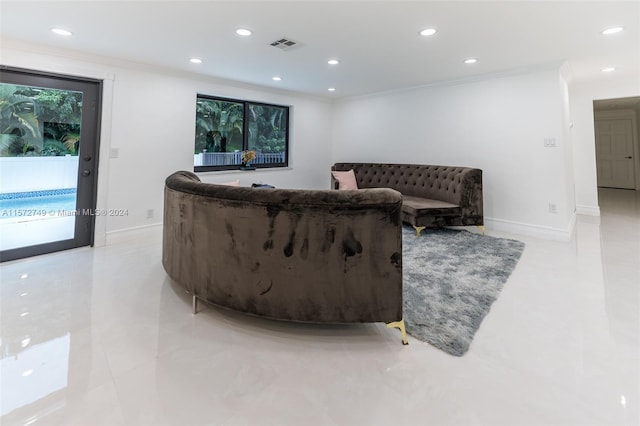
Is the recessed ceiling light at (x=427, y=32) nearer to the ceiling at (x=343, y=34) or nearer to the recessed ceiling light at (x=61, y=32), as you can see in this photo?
the ceiling at (x=343, y=34)

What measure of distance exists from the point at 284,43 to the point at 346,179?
2799mm

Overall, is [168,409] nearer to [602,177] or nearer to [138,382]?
[138,382]

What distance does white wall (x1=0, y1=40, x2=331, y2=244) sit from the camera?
342 cm

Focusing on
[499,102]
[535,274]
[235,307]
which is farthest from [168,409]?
[499,102]

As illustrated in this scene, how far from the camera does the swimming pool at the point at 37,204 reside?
124 inches

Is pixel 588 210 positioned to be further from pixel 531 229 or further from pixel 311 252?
pixel 311 252

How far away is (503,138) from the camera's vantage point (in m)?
4.32

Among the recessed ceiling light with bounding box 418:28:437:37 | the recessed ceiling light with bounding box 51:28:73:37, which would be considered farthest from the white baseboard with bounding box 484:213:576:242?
the recessed ceiling light with bounding box 51:28:73:37

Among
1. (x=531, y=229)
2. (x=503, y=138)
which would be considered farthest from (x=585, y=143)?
(x=531, y=229)

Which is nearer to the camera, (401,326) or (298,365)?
(298,365)

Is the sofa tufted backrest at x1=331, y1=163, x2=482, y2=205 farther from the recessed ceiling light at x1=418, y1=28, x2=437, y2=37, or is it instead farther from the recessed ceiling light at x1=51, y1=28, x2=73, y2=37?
the recessed ceiling light at x1=51, y1=28, x2=73, y2=37

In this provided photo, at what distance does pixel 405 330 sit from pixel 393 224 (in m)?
0.71

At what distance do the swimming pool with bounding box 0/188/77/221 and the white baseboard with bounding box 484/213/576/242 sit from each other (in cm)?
555

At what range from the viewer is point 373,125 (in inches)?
230
